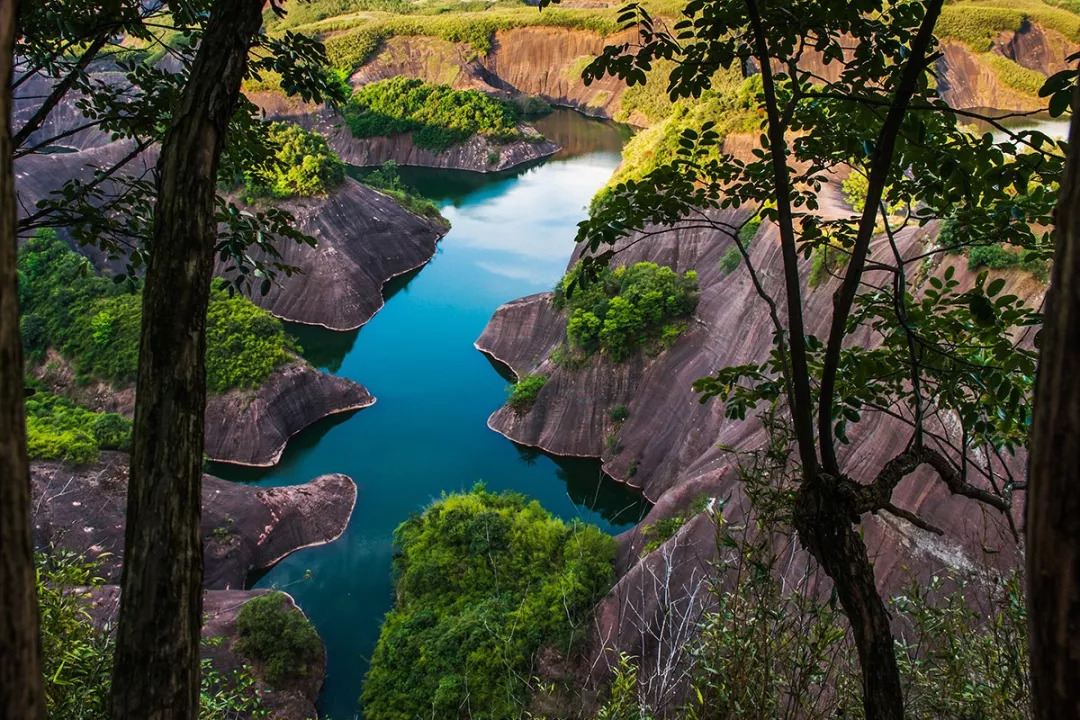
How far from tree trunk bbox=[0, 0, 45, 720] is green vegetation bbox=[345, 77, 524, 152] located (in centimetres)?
3832

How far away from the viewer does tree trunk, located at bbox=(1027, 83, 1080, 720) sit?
111 cm

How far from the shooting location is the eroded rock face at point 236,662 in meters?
10.4

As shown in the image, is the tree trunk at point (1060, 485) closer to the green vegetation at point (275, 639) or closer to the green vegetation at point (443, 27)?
the green vegetation at point (275, 639)

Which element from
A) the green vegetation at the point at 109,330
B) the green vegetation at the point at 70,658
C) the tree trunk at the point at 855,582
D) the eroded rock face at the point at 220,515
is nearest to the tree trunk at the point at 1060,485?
the tree trunk at the point at 855,582

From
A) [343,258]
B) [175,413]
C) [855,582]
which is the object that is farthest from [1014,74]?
[175,413]

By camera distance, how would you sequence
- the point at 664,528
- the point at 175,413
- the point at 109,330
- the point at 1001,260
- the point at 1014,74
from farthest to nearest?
the point at 1014,74
the point at 109,330
the point at 664,528
the point at 1001,260
the point at 175,413

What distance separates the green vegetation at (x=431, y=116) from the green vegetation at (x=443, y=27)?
8.92 meters

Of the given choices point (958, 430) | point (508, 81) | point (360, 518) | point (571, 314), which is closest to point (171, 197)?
point (958, 430)

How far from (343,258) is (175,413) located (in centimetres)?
2399

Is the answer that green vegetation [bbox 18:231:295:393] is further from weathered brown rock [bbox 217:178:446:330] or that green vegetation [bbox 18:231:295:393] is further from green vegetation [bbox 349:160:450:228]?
green vegetation [bbox 349:160:450:228]

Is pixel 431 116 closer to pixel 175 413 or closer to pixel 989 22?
pixel 989 22

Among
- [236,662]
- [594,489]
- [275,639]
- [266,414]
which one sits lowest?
[236,662]

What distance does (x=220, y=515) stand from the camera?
1427cm

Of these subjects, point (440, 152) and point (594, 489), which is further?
point (440, 152)
